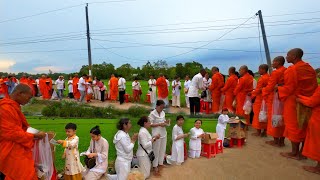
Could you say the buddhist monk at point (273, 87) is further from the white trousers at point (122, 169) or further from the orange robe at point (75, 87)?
the orange robe at point (75, 87)

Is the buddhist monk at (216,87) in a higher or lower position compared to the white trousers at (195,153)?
higher

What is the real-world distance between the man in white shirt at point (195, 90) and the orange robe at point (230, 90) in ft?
3.75

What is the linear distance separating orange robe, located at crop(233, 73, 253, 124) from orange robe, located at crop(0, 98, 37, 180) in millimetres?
7530

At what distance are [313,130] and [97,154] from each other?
4.54 m

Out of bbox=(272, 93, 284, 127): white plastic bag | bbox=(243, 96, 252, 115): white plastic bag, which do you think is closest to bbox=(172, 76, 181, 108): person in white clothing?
bbox=(243, 96, 252, 115): white plastic bag

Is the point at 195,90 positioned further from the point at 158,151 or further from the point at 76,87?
the point at 76,87

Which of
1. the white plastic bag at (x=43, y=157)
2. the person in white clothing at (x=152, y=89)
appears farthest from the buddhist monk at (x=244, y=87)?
the person in white clothing at (x=152, y=89)

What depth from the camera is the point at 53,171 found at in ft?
18.6

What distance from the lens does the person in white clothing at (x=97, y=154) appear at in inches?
248

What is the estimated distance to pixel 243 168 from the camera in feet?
23.3

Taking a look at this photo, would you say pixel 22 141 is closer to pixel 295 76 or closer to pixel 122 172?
pixel 122 172

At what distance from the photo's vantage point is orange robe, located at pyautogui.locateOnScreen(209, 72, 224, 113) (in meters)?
13.1

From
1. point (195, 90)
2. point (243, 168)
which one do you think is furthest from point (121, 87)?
point (243, 168)

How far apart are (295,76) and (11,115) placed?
5.97m
